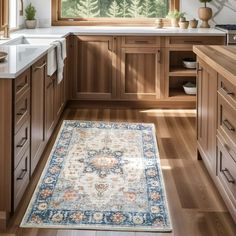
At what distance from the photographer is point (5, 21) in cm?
460

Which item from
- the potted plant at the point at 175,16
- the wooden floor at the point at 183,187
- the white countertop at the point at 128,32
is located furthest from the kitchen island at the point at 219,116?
the potted plant at the point at 175,16

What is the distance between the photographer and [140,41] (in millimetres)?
5277

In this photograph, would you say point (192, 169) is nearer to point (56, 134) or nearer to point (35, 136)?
point (35, 136)

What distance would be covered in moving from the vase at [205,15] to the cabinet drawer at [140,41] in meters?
0.81

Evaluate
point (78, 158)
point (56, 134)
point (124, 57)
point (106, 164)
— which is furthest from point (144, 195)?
point (124, 57)

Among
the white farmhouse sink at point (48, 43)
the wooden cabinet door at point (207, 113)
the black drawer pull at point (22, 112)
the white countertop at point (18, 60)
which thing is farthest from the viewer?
the white farmhouse sink at point (48, 43)

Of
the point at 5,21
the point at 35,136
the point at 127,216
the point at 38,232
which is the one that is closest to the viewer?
the point at 38,232

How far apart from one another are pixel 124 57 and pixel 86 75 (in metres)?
0.50

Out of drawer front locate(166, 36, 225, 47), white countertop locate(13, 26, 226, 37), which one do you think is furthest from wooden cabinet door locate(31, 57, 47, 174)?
drawer front locate(166, 36, 225, 47)

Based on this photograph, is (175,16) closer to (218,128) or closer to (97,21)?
(97,21)

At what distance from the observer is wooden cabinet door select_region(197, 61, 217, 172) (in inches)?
112

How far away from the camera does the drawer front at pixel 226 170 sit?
7.72ft

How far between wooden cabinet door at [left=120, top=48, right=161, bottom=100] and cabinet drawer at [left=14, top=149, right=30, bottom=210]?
9.04 feet

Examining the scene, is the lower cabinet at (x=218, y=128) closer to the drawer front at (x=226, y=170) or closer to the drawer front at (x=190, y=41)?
the drawer front at (x=226, y=170)
